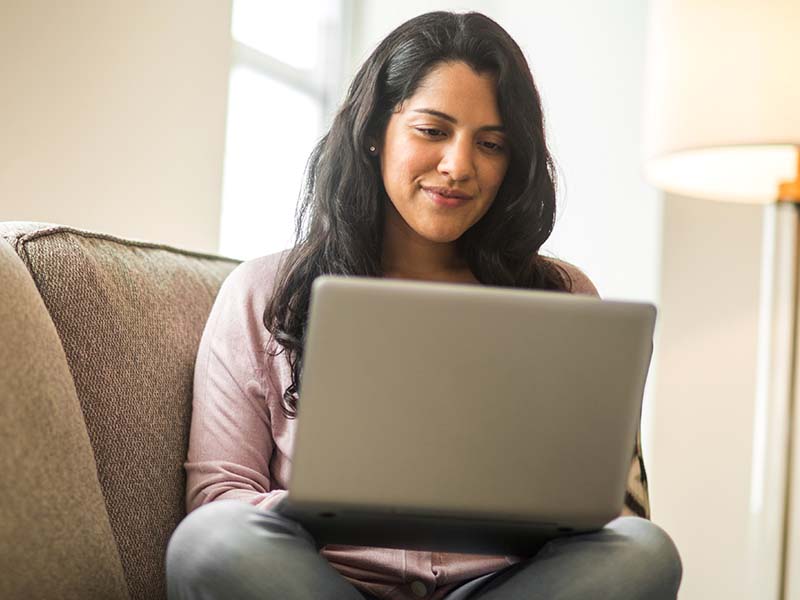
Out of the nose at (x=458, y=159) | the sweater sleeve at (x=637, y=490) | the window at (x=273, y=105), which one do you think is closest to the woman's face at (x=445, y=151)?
the nose at (x=458, y=159)

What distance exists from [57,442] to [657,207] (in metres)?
1.84

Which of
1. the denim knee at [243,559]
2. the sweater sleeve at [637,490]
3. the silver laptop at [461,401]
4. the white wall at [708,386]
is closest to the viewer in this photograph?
the silver laptop at [461,401]

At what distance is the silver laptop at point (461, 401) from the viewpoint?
0.86m

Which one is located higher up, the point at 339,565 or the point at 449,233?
the point at 449,233

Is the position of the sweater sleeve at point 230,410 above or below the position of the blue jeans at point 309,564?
above

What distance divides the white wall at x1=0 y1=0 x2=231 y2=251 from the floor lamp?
3.12ft

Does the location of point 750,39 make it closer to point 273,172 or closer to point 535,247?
point 535,247

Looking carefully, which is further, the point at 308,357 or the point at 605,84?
the point at 605,84

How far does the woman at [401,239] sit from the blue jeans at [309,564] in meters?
0.01

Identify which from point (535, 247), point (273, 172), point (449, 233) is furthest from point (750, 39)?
point (273, 172)

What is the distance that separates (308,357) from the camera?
0.85 meters

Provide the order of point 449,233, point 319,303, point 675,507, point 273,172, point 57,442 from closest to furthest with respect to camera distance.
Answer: point 319,303 < point 57,442 < point 449,233 < point 675,507 < point 273,172

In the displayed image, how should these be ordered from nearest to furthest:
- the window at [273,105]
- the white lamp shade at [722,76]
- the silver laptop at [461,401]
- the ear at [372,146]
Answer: the silver laptop at [461,401], the ear at [372,146], the white lamp shade at [722,76], the window at [273,105]

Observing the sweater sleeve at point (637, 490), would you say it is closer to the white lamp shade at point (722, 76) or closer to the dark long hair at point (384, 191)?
the dark long hair at point (384, 191)
